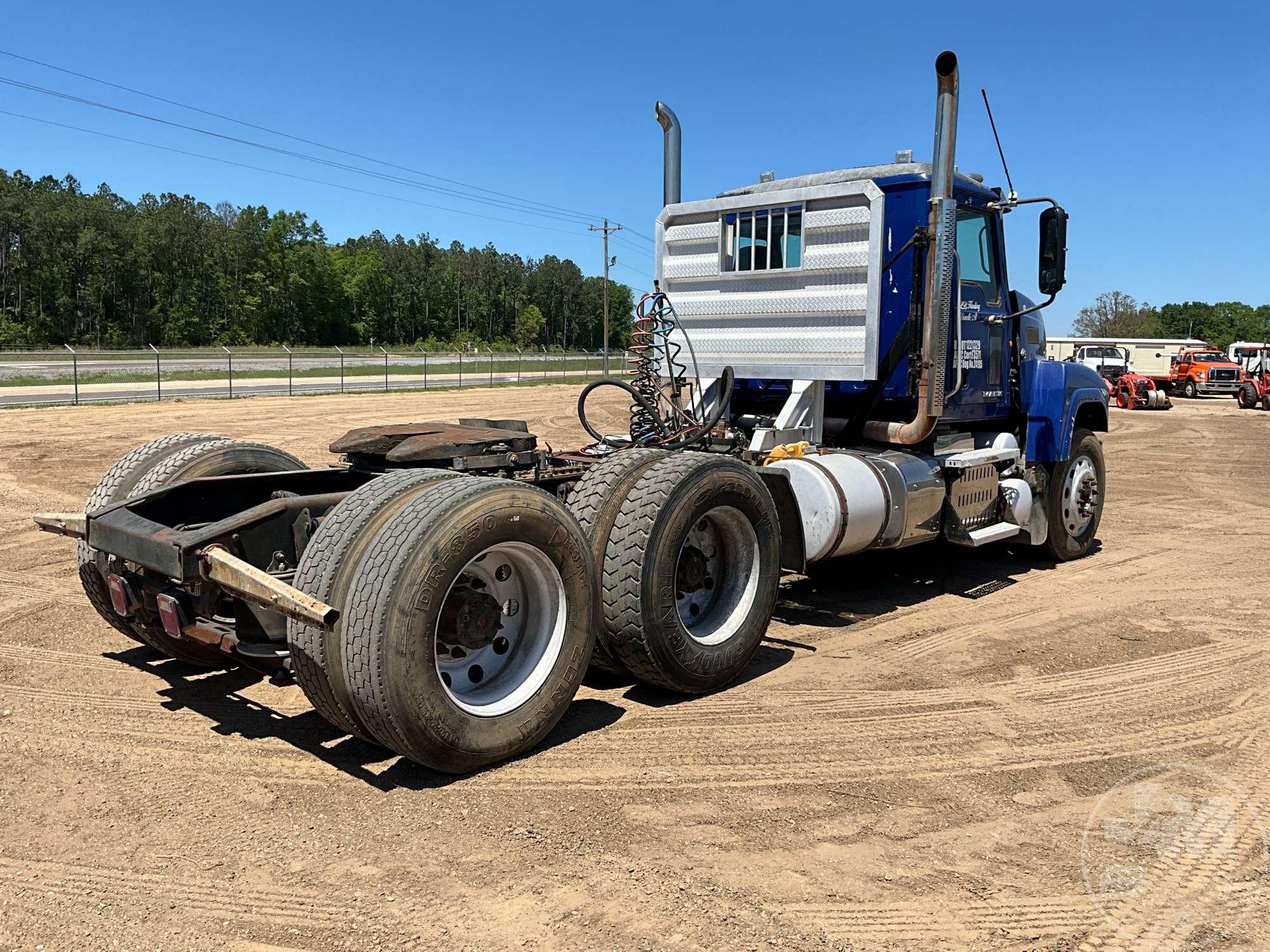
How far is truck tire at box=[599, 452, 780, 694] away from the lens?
4.66 m

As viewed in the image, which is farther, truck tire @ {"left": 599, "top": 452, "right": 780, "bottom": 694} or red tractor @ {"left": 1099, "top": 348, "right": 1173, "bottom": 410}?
red tractor @ {"left": 1099, "top": 348, "right": 1173, "bottom": 410}

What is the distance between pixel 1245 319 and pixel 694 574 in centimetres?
15083

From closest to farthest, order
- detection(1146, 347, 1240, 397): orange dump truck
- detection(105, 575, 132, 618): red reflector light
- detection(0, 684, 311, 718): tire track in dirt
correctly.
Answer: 1. detection(105, 575, 132, 618): red reflector light
2. detection(0, 684, 311, 718): tire track in dirt
3. detection(1146, 347, 1240, 397): orange dump truck

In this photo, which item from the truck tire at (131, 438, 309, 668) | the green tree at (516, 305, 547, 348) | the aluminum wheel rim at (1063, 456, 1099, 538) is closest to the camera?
the truck tire at (131, 438, 309, 668)

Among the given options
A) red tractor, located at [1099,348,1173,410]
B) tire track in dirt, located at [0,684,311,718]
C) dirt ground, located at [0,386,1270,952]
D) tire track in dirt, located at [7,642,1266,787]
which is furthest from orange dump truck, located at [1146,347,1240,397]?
tire track in dirt, located at [0,684,311,718]

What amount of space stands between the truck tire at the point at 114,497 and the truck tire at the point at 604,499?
216 centimetres

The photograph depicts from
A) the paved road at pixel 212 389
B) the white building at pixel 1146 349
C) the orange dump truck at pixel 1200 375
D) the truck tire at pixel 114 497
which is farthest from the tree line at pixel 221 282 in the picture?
the truck tire at pixel 114 497

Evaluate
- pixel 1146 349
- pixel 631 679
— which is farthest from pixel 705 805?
pixel 1146 349

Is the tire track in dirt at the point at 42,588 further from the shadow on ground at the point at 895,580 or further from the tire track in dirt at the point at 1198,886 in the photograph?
the tire track in dirt at the point at 1198,886

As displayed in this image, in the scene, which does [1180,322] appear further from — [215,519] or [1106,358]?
[215,519]

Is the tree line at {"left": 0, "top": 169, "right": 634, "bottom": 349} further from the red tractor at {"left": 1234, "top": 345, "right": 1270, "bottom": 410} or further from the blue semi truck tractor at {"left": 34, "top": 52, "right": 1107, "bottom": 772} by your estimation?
the blue semi truck tractor at {"left": 34, "top": 52, "right": 1107, "bottom": 772}

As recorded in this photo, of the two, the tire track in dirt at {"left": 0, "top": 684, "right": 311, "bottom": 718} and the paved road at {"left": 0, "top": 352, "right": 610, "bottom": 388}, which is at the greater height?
the paved road at {"left": 0, "top": 352, "right": 610, "bottom": 388}

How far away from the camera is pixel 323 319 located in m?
107

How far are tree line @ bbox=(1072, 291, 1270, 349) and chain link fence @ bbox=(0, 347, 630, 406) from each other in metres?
64.9
